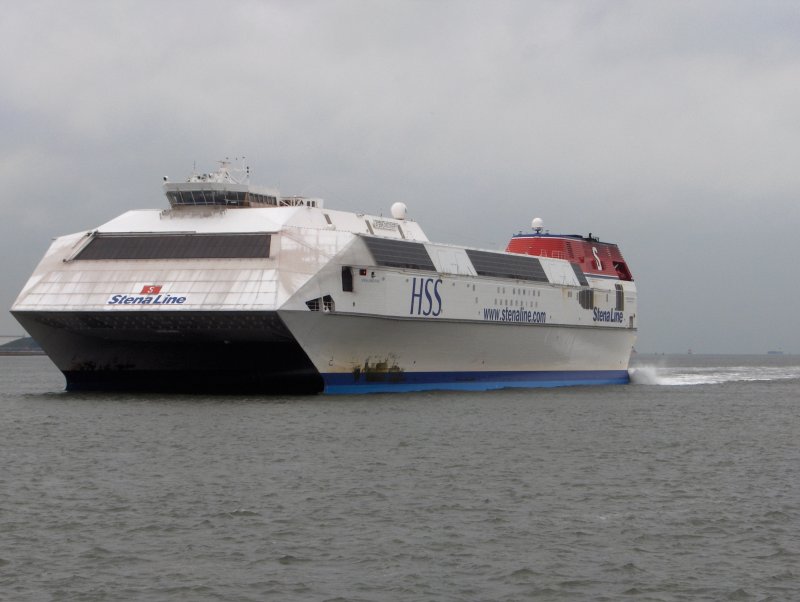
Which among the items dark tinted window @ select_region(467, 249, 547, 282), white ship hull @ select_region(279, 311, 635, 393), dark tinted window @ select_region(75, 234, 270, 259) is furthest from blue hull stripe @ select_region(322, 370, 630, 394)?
dark tinted window @ select_region(75, 234, 270, 259)

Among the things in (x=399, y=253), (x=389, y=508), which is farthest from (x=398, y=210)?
(x=389, y=508)

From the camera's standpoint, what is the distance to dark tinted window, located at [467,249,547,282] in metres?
51.3

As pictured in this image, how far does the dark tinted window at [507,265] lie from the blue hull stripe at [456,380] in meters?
4.58

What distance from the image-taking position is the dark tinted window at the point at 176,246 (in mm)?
41812

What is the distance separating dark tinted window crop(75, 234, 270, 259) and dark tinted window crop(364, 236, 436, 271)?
4.60 m

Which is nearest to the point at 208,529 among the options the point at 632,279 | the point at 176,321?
the point at 176,321

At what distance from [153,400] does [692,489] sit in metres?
23.3

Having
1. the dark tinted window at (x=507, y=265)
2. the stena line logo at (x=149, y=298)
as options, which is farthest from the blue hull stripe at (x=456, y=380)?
the stena line logo at (x=149, y=298)

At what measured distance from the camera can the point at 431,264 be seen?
47656 millimetres

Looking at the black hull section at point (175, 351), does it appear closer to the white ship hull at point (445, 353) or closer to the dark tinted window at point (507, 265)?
the white ship hull at point (445, 353)

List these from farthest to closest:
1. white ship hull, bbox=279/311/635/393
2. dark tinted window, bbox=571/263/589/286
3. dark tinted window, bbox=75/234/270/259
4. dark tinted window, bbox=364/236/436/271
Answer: dark tinted window, bbox=571/263/589/286 < dark tinted window, bbox=364/236/436/271 < white ship hull, bbox=279/311/635/393 < dark tinted window, bbox=75/234/270/259

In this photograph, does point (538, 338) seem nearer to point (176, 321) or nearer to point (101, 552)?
point (176, 321)

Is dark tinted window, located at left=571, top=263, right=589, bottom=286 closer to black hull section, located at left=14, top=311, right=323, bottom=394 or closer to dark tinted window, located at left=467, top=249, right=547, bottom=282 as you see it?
dark tinted window, located at left=467, top=249, right=547, bottom=282

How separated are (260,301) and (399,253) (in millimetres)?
8699
